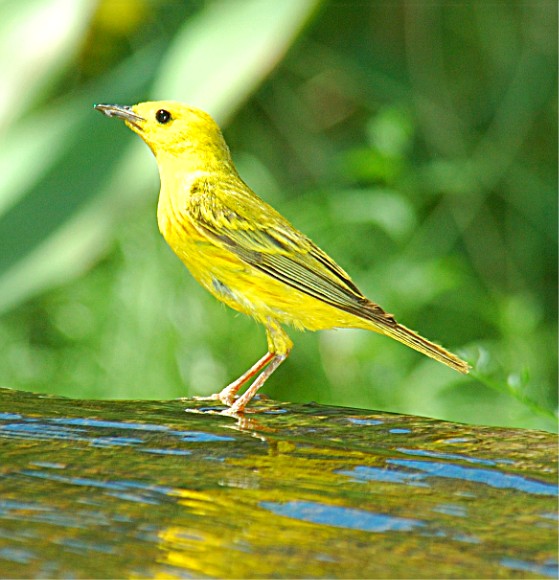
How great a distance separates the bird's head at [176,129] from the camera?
4227 millimetres

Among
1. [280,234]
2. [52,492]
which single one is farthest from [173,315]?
[52,492]

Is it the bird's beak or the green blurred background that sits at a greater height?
the green blurred background

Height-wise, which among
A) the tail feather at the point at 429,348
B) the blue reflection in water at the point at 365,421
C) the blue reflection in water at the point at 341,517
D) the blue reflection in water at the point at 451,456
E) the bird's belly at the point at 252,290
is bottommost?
the blue reflection in water at the point at 341,517

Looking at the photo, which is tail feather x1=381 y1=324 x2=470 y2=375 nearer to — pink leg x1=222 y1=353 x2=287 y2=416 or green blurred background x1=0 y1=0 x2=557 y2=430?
green blurred background x1=0 y1=0 x2=557 y2=430

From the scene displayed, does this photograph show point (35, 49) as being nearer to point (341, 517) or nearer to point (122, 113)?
point (122, 113)

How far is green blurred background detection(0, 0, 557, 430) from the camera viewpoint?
18.1 ft

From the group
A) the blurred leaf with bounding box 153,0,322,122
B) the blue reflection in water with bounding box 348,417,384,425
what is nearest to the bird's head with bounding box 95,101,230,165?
the blurred leaf with bounding box 153,0,322,122

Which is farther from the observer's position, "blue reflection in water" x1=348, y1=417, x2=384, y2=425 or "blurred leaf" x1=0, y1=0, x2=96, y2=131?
"blurred leaf" x1=0, y1=0, x2=96, y2=131

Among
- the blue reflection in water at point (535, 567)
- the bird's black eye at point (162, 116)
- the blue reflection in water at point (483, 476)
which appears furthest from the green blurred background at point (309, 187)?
the blue reflection in water at point (535, 567)

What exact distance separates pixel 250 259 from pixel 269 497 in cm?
Answer: 157

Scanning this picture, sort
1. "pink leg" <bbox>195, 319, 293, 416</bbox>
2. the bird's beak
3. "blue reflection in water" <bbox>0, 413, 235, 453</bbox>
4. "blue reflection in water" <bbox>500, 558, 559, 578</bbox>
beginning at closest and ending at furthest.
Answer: "blue reflection in water" <bbox>500, 558, 559, 578</bbox> < "blue reflection in water" <bbox>0, 413, 235, 453</bbox> < "pink leg" <bbox>195, 319, 293, 416</bbox> < the bird's beak

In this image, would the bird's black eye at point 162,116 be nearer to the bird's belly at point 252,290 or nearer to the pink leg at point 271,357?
the bird's belly at point 252,290

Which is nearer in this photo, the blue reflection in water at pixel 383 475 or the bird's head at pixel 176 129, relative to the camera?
the blue reflection in water at pixel 383 475

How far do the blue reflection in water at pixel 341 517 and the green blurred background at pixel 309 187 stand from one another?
1247mm
